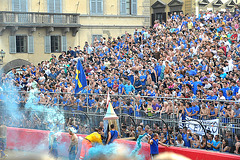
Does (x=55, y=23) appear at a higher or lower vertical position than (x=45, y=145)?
higher

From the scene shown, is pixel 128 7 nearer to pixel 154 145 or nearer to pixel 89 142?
pixel 154 145

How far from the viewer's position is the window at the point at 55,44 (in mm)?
38625

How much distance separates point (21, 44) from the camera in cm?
3747

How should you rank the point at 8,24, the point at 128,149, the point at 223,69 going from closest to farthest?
the point at 128,149
the point at 223,69
the point at 8,24

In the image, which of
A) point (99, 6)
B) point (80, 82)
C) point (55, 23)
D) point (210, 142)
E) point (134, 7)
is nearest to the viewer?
point (210, 142)

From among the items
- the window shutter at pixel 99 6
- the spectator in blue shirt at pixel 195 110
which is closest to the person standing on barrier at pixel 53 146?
the spectator in blue shirt at pixel 195 110

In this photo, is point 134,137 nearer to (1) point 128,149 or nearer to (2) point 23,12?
(1) point 128,149

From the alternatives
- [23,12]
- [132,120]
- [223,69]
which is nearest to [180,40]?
[223,69]

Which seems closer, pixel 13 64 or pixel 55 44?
pixel 13 64

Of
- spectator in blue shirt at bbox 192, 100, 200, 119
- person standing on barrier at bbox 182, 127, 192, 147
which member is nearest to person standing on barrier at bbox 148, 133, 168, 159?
person standing on barrier at bbox 182, 127, 192, 147

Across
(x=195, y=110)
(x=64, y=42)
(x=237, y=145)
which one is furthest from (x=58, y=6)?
(x=237, y=145)

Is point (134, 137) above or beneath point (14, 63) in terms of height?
beneath

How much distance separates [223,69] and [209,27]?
293 inches

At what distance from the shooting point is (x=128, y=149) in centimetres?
1488
